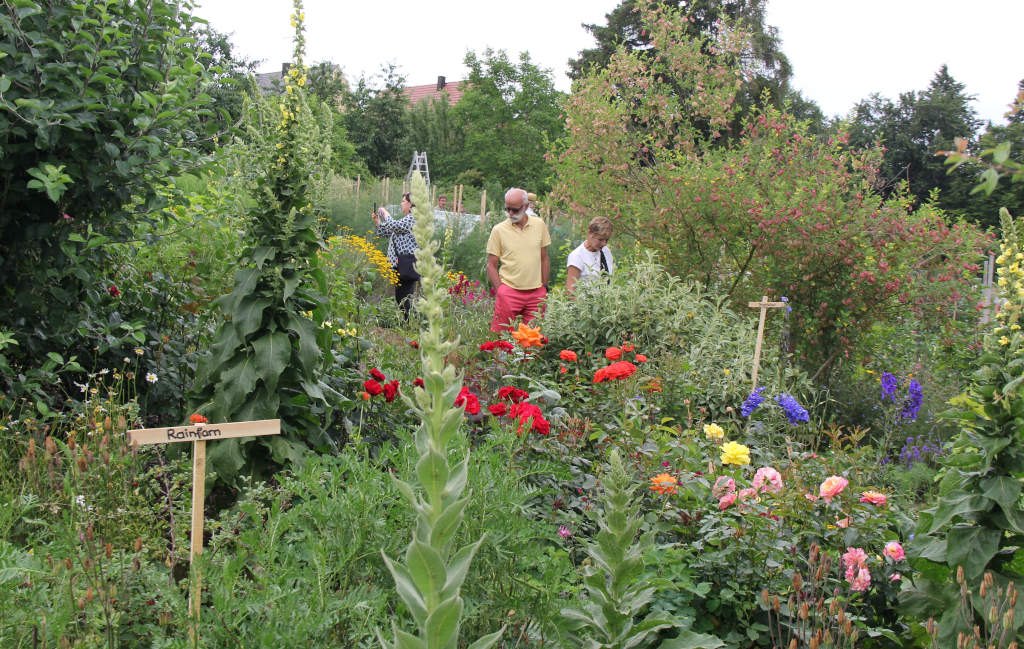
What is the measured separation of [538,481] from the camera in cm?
298

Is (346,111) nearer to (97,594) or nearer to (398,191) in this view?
(398,191)

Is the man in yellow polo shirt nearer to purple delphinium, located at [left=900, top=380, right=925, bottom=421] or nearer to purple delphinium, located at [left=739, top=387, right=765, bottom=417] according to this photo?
purple delphinium, located at [left=739, top=387, right=765, bottom=417]

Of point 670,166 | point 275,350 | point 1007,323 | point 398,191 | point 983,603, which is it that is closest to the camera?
point 983,603

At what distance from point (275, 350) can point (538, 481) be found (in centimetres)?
120

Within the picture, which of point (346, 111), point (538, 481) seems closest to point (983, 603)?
point (538, 481)

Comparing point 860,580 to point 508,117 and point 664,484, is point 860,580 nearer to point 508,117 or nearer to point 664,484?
point 664,484

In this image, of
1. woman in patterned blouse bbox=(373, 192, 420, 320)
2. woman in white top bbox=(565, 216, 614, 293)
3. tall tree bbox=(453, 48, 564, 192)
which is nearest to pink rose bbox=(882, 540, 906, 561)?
woman in white top bbox=(565, 216, 614, 293)

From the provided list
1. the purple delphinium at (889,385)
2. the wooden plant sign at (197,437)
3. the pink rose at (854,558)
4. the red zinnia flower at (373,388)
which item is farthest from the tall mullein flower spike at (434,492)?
the purple delphinium at (889,385)

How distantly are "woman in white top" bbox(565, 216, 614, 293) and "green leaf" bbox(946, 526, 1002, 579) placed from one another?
12.5 feet

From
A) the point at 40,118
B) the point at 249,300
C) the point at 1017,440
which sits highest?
the point at 40,118

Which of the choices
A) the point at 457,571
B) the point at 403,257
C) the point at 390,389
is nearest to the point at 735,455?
the point at 390,389

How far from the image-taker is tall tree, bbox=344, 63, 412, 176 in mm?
25219

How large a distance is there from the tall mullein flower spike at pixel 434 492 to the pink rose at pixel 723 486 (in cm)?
176

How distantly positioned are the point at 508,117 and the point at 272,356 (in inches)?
906
